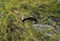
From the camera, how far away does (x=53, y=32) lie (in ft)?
5.60

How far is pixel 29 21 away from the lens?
5.65ft

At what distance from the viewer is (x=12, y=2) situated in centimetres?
181

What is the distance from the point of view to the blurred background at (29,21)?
1632 millimetres

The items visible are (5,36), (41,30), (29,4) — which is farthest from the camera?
(29,4)

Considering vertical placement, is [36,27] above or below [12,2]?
below

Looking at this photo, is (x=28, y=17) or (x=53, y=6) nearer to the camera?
(x=28, y=17)

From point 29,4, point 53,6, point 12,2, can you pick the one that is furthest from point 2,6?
point 53,6

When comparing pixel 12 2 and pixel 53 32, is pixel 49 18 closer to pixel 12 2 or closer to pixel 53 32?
pixel 53 32

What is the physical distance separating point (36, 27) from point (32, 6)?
0.22 meters

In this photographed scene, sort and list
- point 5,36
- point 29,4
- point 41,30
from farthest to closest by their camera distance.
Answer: point 29,4 < point 41,30 < point 5,36

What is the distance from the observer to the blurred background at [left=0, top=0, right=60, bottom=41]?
163cm

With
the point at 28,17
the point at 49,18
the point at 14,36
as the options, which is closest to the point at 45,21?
the point at 49,18

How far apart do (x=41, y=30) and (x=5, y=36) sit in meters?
0.34

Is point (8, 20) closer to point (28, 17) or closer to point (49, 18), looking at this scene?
point (28, 17)
